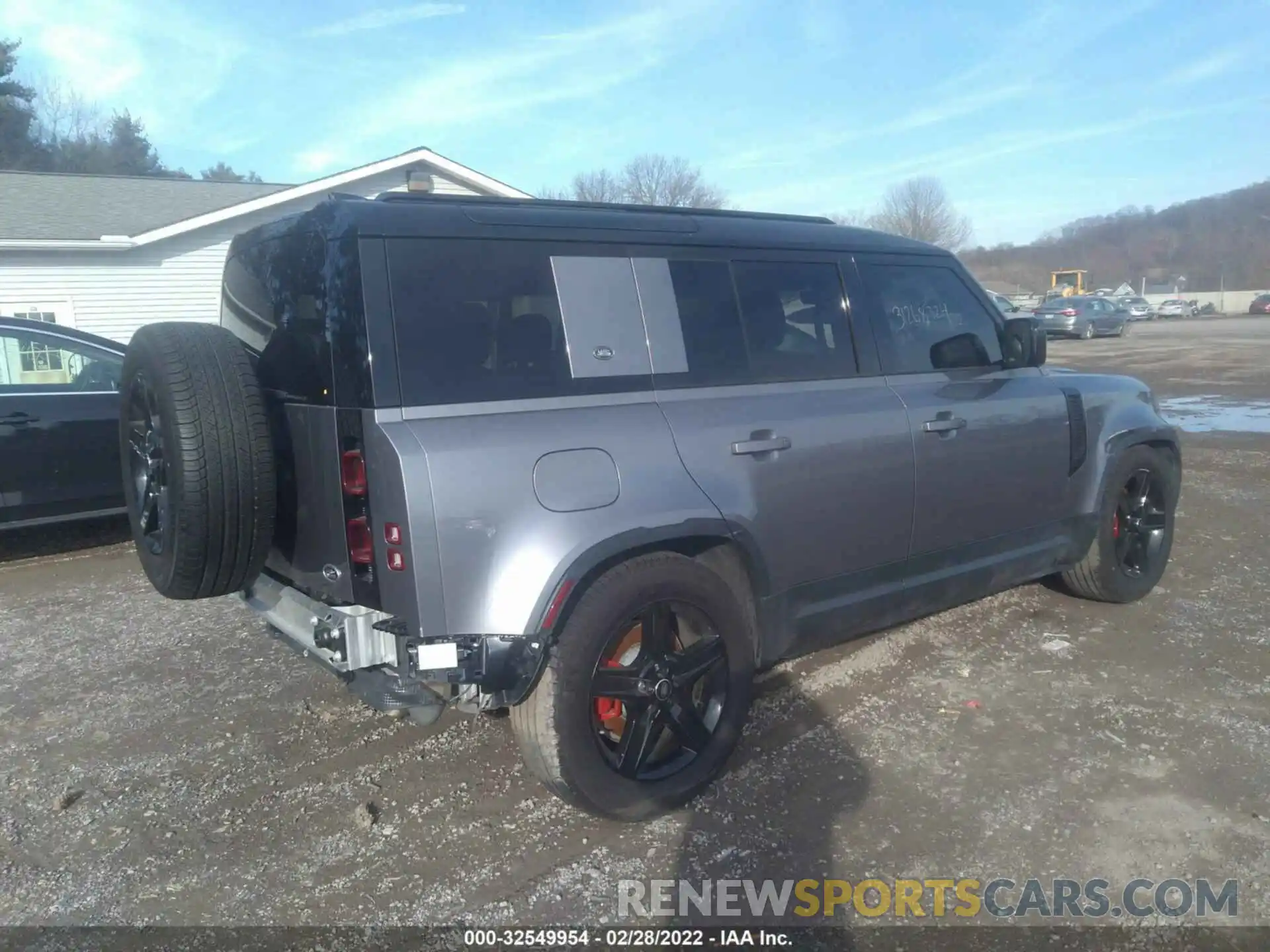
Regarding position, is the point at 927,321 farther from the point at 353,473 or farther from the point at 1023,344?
the point at 353,473

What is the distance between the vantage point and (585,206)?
3.59 meters

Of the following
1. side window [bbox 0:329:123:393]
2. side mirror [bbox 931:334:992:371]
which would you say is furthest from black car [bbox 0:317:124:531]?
side mirror [bbox 931:334:992:371]

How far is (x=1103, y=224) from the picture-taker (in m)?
116

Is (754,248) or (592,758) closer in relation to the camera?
(592,758)

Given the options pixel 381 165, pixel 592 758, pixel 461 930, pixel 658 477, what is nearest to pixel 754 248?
pixel 658 477

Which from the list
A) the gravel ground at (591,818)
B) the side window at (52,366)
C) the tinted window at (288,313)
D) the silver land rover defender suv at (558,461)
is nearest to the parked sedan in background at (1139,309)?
the gravel ground at (591,818)

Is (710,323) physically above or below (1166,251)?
below

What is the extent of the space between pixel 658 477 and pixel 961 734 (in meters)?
1.76

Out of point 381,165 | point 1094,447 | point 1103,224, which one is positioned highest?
point 1103,224

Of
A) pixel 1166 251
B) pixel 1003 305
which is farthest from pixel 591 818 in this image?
pixel 1166 251

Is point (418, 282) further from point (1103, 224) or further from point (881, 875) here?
point (1103, 224)

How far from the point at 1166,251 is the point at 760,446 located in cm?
11665

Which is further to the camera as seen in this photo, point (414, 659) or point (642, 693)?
point (642, 693)
